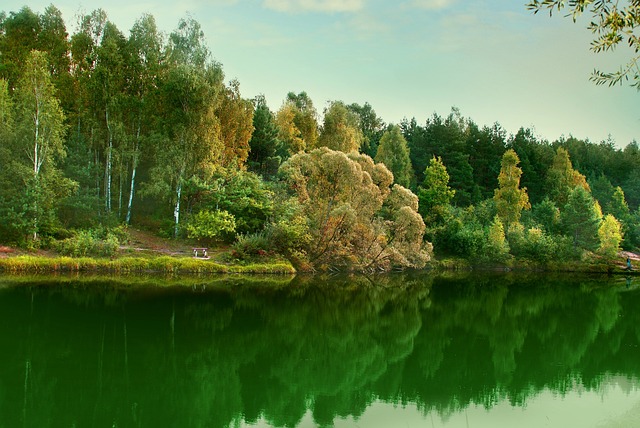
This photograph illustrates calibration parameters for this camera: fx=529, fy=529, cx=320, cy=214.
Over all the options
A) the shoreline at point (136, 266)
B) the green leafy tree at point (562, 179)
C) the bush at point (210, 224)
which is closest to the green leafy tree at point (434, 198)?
the shoreline at point (136, 266)

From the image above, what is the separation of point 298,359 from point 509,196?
38.5 m

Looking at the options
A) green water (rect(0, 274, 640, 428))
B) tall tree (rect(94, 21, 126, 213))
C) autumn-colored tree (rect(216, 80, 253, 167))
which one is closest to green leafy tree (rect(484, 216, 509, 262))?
green water (rect(0, 274, 640, 428))

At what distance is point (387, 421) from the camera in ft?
30.0

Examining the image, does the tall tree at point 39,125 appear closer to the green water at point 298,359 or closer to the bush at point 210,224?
the bush at point 210,224

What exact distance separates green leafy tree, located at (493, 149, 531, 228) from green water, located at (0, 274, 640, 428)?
22976 mm

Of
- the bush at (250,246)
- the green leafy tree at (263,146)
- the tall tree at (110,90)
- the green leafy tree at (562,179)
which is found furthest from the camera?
the green leafy tree at (562,179)

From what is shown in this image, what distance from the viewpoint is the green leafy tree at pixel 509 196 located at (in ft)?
153

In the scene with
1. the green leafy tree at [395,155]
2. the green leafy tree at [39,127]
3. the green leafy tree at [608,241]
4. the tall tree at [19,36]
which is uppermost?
the tall tree at [19,36]

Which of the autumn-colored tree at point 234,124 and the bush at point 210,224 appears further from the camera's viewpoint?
the autumn-colored tree at point 234,124

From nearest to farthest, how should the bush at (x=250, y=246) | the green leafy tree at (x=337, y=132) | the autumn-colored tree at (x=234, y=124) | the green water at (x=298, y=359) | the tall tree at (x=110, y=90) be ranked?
the green water at (x=298, y=359)
the bush at (x=250, y=246)
the tall tree at (x=110, y=90)
the autumn-colored tree at (x=234, y=124)
the green leafy tree at (x=337, y=132)

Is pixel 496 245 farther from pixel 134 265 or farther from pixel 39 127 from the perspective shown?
pixel 39 127

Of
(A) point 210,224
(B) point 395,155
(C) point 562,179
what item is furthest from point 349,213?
(C) point 562,179

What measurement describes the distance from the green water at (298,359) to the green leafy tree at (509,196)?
22976mm

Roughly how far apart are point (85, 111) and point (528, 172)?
51.4 m
